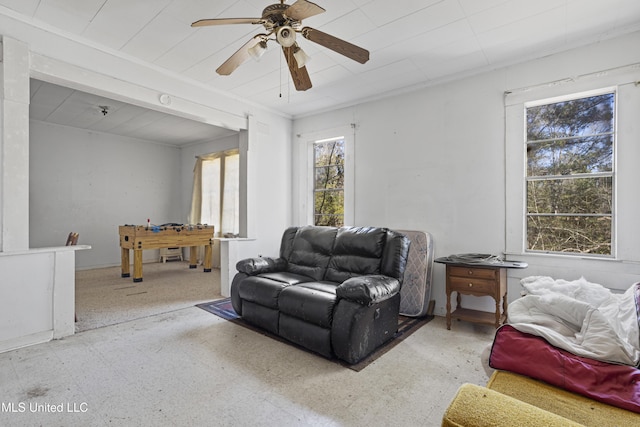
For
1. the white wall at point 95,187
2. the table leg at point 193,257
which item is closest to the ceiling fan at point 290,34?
the table leg at point 193,257

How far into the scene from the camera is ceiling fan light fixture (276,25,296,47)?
2.11m

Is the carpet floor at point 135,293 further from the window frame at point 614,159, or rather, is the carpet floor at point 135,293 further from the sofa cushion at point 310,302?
the window frame at point 614,159

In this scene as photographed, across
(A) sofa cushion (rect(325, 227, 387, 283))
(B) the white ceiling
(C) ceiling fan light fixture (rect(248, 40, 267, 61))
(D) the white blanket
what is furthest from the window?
(D) the white blanket

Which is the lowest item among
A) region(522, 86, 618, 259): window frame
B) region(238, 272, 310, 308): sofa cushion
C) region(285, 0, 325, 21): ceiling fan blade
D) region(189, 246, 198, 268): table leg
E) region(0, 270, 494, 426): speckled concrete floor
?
region(0, 270, 494, 426): speckled concrete floor

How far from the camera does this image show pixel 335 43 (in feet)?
7.34

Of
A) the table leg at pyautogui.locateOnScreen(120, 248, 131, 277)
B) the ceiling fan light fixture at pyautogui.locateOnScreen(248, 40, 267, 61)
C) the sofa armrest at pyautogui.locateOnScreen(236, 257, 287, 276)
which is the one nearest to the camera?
the ceiling fan light fixture at pyautogui.locateOnScreen(248, 40, 267, 61)

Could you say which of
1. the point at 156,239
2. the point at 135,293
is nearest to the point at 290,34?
the point at 135,293

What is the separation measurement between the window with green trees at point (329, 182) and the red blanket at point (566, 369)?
10.9 ft

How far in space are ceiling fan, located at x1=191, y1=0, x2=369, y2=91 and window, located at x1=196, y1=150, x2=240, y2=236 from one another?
4185 millimetres

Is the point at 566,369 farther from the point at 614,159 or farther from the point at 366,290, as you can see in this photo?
the point at 614,159

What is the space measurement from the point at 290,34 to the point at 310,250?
2162 millimetres

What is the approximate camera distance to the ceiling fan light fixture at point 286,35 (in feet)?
6.93

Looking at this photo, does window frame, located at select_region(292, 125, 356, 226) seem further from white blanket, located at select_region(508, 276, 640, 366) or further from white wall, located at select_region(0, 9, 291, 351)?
white blanket, located at select_region(508, 276, 640, 366)

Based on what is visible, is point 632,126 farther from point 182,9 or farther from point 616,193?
point 182,9
